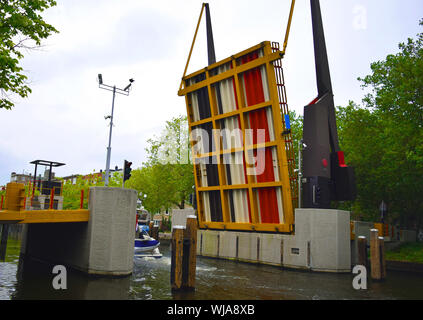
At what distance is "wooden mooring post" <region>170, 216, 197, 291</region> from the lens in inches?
458

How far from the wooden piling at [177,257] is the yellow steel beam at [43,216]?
15.6ft

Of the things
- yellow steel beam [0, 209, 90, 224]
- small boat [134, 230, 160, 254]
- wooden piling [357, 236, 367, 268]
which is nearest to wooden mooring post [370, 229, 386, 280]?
wooden piling [357, 236, 367, 268]

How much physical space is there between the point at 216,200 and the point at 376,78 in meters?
16.8

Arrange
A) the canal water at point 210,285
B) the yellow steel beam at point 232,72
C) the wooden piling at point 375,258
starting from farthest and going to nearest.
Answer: the yellow steel beam at point 232,72
the wooden piling at point 375,258
the canal water at point 210,285

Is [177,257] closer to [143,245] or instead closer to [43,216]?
[43,216]

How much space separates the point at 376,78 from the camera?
30.5 meters

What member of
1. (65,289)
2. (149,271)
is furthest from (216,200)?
(65,289)

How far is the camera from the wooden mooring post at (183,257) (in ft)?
38.1

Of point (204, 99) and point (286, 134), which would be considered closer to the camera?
point (286, 134)

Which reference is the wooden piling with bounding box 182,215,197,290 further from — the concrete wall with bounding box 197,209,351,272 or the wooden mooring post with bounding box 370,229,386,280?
the wooden mooring post with bounding box 370,229,386,280

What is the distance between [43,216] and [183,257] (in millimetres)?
5899

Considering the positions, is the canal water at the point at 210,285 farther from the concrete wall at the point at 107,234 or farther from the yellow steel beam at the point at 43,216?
the yellow steel beam at the point at 43,216

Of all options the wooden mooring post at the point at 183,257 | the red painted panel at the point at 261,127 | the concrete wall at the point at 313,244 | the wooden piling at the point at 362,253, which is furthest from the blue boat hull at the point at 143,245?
the wooden piling at the point at 362,253
